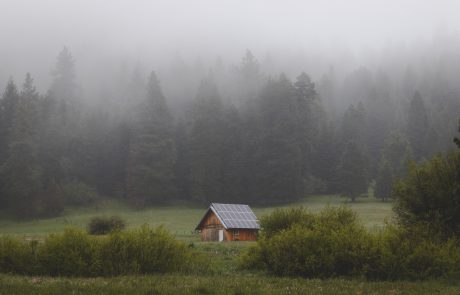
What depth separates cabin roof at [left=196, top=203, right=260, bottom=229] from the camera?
54125 millimetres

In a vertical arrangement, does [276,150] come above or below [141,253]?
above

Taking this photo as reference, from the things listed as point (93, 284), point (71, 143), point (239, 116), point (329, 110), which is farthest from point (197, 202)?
point (93, 284)

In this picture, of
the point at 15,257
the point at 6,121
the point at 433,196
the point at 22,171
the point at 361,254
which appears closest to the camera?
the point at 15,257

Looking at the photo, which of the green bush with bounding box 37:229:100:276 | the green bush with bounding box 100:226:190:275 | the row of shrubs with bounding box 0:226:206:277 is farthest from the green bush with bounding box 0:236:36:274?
the green bush with bounding box 100:226:190:275

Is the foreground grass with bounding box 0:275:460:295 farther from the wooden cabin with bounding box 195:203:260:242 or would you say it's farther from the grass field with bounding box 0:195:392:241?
the grass field with bounding box 0:195:392:241

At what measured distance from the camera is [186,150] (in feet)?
310

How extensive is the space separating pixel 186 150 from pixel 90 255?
75.5 m

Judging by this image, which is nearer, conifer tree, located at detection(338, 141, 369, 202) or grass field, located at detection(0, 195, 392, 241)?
grass field, located at detection(0, 195, 392, 241)

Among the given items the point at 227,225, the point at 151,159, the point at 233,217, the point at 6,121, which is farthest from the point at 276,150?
the point at 6,121

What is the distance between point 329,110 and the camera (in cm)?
13875

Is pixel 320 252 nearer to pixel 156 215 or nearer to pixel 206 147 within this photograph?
pixel 156 215

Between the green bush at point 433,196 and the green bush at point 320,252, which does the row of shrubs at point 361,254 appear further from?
the green bush at point 433,196

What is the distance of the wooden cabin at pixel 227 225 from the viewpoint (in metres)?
54.0

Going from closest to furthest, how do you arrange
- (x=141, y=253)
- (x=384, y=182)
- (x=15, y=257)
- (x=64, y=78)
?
(x=15, y=257), (x=141, y=253), (x=384, y=182), (x=64, y=78)
